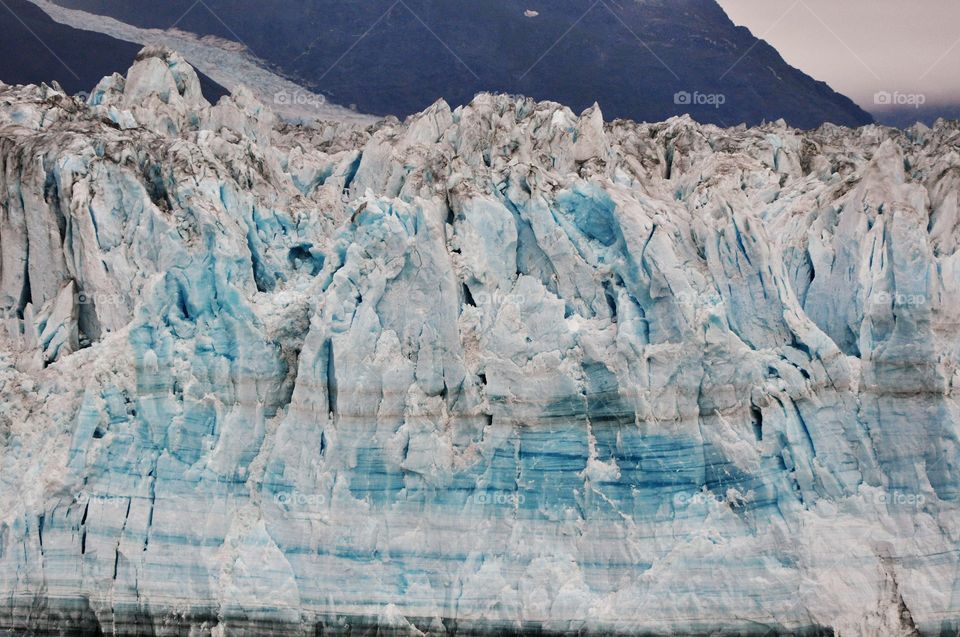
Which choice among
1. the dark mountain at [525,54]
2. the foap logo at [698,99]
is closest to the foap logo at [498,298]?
the foap logo at [698,99]

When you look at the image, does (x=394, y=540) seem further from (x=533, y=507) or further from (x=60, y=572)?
(x=60, y=572)

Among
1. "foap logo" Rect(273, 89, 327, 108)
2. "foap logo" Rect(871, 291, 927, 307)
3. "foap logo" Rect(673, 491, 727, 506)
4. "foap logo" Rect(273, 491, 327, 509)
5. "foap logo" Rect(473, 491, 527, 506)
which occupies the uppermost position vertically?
"foap logo" Rect(273, 89, 327, 108)

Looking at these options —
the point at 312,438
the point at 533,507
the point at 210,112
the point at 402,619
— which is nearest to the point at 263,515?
the point at 312,438

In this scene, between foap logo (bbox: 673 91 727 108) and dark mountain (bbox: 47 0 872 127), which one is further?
dark mountain (bbox: 47 0 872 127)

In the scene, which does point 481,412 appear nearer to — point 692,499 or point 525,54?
point 692,499

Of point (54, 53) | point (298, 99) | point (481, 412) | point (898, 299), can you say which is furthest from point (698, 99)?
point (481, 412)

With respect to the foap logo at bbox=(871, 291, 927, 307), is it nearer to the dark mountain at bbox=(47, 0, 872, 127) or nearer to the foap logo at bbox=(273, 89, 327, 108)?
the dark mountain at bbox=(47, 0, 872, 127)

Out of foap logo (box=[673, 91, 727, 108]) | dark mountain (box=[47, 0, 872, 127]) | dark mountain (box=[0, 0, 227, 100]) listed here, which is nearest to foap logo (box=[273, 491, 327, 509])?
foap logo (box=[673, 91, 727, 108])

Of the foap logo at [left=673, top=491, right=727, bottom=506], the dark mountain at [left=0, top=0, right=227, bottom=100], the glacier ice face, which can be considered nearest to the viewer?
the glacier ice face
